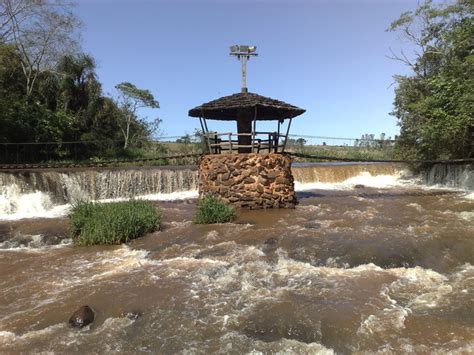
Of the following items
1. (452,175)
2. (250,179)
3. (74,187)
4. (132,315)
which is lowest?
(132,315)

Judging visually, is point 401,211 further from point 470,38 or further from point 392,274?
point 470,38

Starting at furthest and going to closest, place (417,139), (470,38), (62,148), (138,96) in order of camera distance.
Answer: (138,96) < (62,148) < (417,139) < (470,38)

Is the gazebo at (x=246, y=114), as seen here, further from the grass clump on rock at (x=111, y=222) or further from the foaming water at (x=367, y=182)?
the foaming water at (x=367, y=182)

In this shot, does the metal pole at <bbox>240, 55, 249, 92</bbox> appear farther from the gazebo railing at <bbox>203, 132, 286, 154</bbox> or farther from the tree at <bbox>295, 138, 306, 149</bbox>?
the tree at <bbox>295, 138, 306, 149</bbox>

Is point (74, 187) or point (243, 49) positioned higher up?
point (243, 49)

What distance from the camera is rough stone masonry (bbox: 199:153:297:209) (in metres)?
13.1

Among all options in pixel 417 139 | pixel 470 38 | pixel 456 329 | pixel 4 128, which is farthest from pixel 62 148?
pixel 456 329

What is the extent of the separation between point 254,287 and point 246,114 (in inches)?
331

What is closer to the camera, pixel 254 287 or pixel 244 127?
pixel 254 287

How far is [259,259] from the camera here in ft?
24.8

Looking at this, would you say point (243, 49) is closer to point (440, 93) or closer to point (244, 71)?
point (244, 71)

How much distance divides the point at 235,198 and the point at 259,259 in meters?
5.66

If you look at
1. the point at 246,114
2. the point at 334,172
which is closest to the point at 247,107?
the point at 246,114

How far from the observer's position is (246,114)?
13.7 metres
